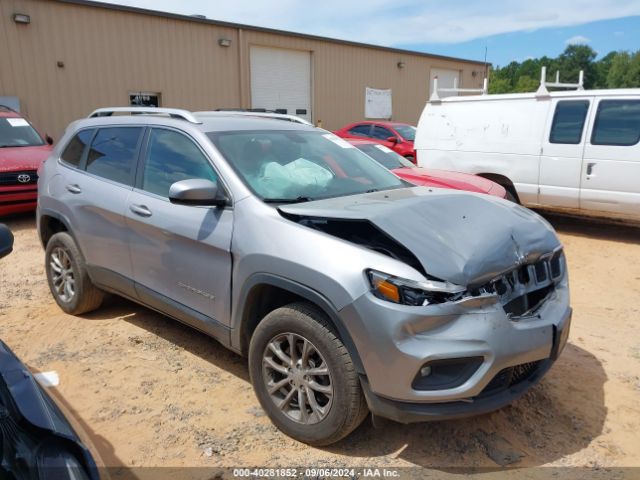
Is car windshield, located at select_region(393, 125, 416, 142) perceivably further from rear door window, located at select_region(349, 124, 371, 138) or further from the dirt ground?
the dirt ground

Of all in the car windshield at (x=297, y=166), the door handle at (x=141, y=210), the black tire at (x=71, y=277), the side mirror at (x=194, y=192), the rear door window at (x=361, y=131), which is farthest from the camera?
the rear door window at (x=361, y=131)

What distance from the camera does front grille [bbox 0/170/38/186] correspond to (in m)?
8.48

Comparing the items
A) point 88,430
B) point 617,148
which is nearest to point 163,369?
point 88,430

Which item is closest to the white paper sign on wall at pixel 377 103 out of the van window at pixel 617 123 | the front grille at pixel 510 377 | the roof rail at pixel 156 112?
the van window at pixel 617 123

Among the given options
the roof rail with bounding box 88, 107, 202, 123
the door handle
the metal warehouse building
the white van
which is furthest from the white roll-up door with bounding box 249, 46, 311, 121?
the door handle

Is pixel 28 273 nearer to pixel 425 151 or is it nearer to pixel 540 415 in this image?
pixel 540 415

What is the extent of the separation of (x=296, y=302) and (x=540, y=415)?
1662 millimetres

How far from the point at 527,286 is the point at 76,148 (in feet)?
12.7

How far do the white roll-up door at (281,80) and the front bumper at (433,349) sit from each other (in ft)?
56.0

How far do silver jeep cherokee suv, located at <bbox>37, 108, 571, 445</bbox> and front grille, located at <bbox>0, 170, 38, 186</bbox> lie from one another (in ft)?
17.3

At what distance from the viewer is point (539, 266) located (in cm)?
296

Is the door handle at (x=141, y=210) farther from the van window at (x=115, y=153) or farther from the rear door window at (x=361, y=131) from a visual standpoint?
the rear door window at (x=361, y=131)

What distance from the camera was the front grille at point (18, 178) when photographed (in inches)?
334

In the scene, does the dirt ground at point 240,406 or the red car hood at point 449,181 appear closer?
the dirt ground at point 240,406
